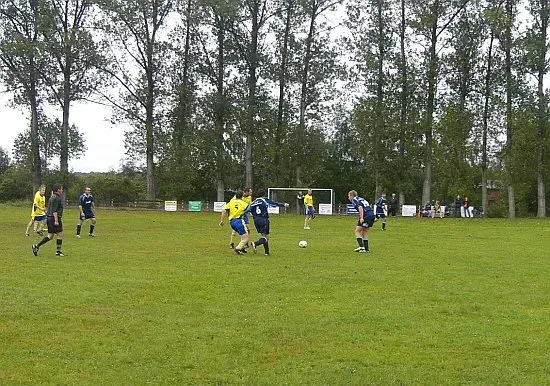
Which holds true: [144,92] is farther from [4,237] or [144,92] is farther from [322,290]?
[322,290]

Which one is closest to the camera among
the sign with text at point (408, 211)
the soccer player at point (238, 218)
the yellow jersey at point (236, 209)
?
the soccer player at point (238, 218)

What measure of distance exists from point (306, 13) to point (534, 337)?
5159 centimetres

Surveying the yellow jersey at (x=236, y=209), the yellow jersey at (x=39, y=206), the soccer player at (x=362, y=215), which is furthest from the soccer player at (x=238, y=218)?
the yellow jersey at (x=39, y=206)

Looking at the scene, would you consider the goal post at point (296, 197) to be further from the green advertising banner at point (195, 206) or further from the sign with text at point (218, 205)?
the green advertising banner at point (195, 206)

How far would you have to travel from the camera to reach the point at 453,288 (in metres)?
12.4

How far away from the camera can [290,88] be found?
59.6m

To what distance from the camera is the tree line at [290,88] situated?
55.4 meters

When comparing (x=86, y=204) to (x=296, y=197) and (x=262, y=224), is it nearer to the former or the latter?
(x=262, y=224)

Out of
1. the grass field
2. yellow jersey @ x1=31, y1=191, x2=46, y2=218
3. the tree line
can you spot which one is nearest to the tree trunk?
the tree line

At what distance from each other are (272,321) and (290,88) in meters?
51.3

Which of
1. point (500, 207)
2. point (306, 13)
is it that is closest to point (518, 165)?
point (500, 207)

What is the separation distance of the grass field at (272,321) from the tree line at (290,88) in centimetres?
4089

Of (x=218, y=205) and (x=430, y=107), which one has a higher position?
(x=430, y=107)

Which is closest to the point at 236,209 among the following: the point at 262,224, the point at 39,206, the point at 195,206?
the point at 262,224
